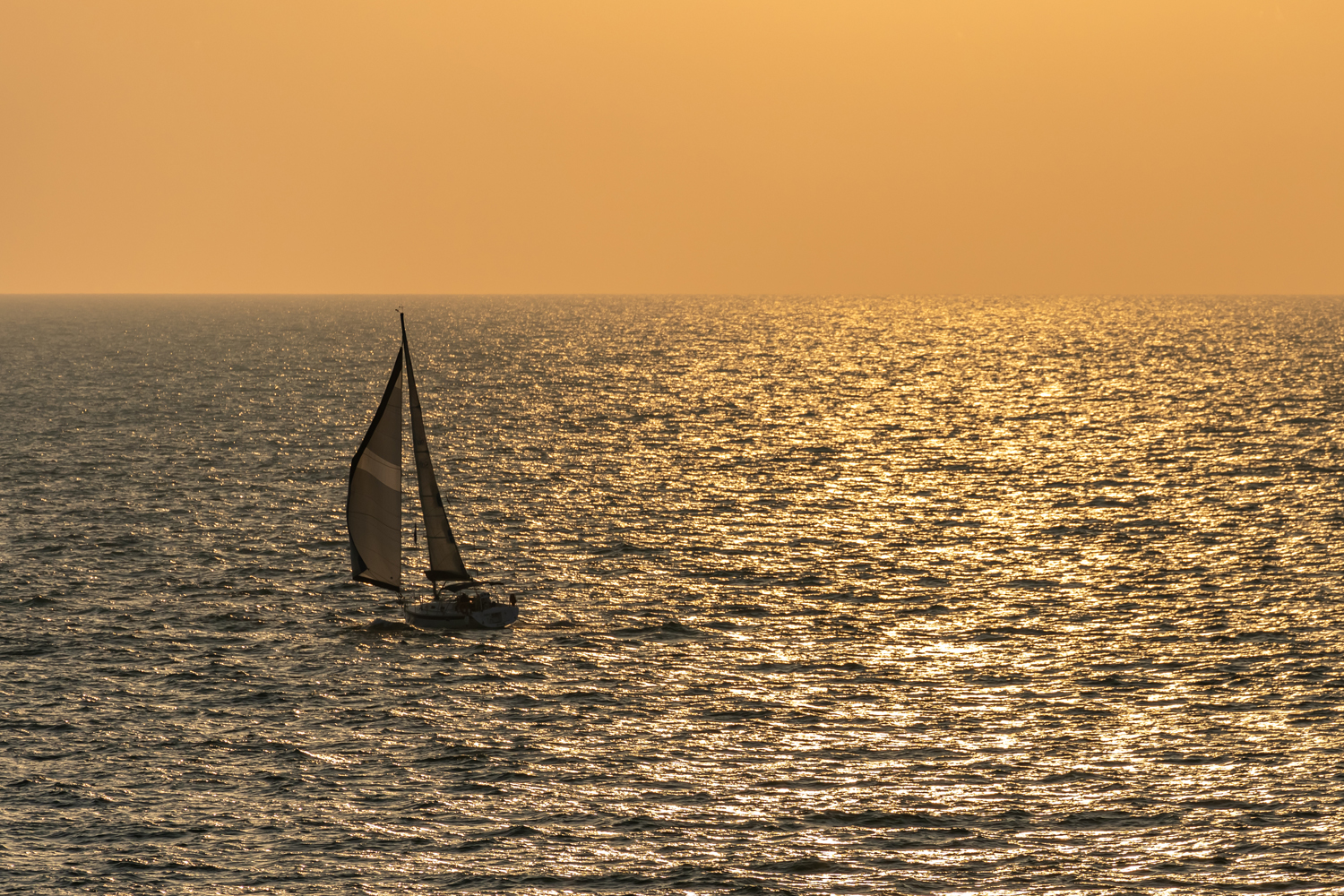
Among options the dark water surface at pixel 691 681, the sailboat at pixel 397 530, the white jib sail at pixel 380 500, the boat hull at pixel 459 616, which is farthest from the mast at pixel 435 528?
the dark water surface at pixel 691 681

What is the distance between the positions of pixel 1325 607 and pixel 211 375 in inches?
5804

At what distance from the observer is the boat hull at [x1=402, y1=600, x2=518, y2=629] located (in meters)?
57.6

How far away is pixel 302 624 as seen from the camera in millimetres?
58375

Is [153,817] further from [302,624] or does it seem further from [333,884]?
[302,624]

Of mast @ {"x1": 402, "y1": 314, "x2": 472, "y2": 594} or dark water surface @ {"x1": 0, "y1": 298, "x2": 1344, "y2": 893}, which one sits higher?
mast @ {"x1": 402, "y1": 314, "x2": 472, "y2": 594}

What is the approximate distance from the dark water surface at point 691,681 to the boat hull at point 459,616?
174 cm

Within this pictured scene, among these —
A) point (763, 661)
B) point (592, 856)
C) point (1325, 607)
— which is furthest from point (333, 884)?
point (1325, 607)

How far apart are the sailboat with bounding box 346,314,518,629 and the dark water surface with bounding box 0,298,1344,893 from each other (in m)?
2.09

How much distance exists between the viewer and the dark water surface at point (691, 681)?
123ft

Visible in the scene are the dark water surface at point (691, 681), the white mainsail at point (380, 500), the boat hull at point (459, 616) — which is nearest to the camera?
the dark water surface at point (691, 681)

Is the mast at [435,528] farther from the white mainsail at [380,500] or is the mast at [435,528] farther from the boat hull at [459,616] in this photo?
the boat hull at [459,616]

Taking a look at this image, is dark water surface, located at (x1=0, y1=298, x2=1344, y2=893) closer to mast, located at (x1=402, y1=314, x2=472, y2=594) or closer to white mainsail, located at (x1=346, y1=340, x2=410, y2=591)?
white mainsail, located at (x1=346, y1=340, x2=410, y2=591)

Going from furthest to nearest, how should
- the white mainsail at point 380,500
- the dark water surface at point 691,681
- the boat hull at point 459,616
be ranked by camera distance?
the white mainsail at point 380,500 → the boat hull at point 459,616 → the dark water surface at point 691,681

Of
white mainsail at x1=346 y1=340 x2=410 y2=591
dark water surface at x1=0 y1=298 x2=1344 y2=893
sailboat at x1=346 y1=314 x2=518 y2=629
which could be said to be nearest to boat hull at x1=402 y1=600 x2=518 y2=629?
sailboat at x1=346 y1=314 x2=518 y2=629
